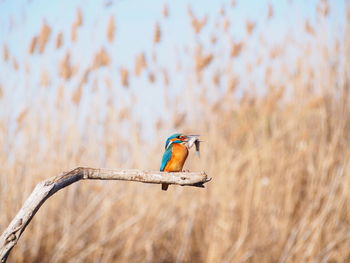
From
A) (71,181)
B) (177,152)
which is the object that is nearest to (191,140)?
(177,152)

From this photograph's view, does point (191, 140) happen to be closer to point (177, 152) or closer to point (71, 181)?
point (177, 152)

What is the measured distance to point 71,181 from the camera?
450 millimetres

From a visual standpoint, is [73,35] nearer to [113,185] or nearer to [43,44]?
[43,44]

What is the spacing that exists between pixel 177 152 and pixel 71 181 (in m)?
0.11

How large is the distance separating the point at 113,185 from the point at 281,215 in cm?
97

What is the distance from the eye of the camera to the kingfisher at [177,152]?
1.53ft

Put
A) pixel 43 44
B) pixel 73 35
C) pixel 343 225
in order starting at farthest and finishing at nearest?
pixel 343 225, pixel 73 35, pixel 43 44

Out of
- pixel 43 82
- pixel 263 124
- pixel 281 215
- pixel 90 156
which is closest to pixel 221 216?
pixel 281 215

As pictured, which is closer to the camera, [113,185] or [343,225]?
[113,185]

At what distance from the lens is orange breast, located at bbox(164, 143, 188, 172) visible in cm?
46

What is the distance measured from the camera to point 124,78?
2441 mm

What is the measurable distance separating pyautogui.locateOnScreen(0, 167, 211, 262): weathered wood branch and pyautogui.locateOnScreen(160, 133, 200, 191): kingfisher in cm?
2

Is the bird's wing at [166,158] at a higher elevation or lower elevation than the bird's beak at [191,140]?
lower

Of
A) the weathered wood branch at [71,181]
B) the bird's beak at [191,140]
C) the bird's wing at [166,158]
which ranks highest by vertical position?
the bird's beak at [191,140]
